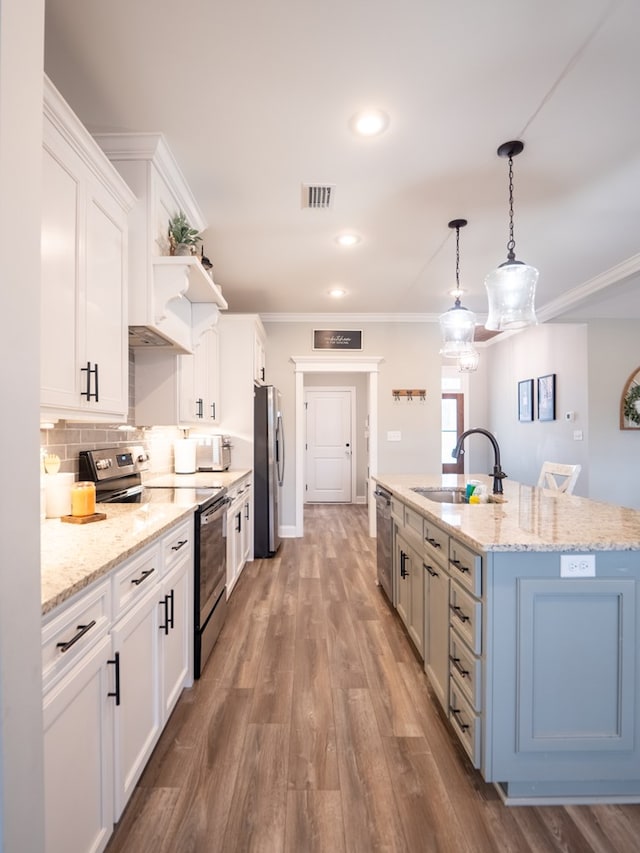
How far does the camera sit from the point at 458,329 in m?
3.09

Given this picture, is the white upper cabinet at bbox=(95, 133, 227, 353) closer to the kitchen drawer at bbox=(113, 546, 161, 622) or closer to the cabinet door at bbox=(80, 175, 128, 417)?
the cabinet door at bbox=(80, 175, 128, 417)

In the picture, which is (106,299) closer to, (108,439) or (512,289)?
(108,439)

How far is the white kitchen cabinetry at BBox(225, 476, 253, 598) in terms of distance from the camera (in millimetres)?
3334

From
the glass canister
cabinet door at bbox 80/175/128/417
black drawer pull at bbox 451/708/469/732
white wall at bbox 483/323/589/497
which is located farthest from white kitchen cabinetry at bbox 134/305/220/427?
white wall at bbox 483/323/589/497

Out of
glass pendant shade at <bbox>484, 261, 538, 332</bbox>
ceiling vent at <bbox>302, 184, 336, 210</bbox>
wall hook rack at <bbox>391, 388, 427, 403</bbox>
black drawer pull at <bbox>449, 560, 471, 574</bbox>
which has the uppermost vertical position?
ceiling vent at <bbox>302, 184, 336, 210</bbox>

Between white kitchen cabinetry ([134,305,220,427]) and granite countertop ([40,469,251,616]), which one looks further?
white kitchen cabinetry ([134,305,220,427])

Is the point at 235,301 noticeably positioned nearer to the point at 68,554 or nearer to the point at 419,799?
the point at 68,554

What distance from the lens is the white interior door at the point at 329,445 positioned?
8.13 metres

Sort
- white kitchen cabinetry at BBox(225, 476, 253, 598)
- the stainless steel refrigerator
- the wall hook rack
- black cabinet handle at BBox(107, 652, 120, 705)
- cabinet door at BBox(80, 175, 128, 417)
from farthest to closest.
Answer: the wall hook rack
the stainless steel refrigerator
white kitchen cabinetry at BBox(225, 476, 253, 598)
cabinet door at BBox(80, 175, 128, 417)
black cabinet handle at BBox(107, 652, 120, 705)

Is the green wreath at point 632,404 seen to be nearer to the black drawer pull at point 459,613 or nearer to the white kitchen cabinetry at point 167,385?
the black drawer pull at point 459,613

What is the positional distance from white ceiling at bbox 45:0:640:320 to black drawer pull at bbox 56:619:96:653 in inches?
76.0

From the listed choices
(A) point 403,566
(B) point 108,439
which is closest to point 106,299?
(B) point 108,439

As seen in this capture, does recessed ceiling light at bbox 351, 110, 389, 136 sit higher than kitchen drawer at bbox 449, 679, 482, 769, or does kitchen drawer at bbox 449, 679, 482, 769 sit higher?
recessed ceiling light at bbox 351, 110, 389, 136

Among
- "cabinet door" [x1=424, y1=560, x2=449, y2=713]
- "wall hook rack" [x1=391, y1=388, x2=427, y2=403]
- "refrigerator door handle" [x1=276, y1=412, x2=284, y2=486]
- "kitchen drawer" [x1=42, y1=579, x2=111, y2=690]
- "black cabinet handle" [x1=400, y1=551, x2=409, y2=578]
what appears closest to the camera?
"kitchen drawer" [x1=42, y1=579, x2=111, y2=690]
